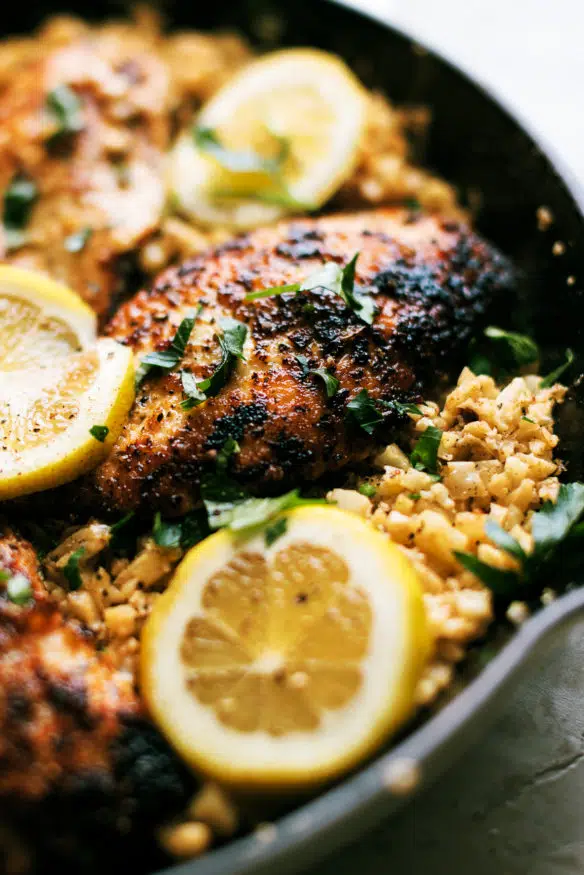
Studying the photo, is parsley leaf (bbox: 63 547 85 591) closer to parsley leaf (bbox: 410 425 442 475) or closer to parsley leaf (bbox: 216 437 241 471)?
parsley leaf (bbox: 216 437 241 471)

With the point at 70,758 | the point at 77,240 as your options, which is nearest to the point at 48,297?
the point at 77,240

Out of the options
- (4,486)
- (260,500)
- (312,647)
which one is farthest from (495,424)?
(4,486)

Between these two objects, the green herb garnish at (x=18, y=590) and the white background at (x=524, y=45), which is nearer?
the green herb garnish at (x=18, y=590)

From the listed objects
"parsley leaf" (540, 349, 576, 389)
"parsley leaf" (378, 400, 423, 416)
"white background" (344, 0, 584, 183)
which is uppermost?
"white background" (344, 0, 584, 183)

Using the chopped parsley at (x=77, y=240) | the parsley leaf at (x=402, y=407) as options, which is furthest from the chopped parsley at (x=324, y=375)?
the chopped parsley at (x=77, y=240)

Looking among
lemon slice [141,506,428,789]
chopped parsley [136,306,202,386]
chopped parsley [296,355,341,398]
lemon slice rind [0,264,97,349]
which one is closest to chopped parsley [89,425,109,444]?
chopped parsley [136,306,202,386]

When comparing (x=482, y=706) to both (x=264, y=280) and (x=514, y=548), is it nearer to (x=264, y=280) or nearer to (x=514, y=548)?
(x=514, y=548)

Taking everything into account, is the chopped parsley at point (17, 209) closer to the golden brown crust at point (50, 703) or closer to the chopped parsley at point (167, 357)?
the chopped parsley at point (167, 357)
